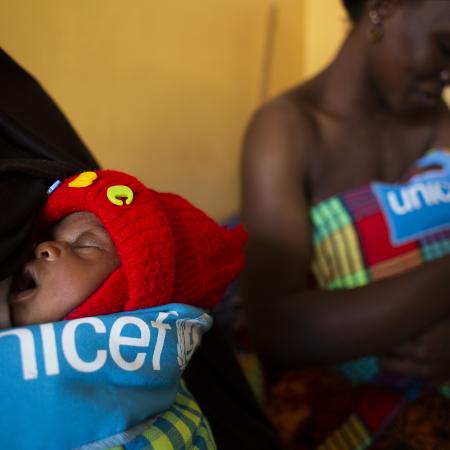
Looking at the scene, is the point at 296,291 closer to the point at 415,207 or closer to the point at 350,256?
the point at 350,256

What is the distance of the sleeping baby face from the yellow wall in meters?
0.62

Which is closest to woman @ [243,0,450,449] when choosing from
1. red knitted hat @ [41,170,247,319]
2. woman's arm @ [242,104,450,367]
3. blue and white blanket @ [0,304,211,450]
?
woman's arm @ [242,104,450,367]

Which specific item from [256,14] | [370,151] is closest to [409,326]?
[370,151]

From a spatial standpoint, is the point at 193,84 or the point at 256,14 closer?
the point at 193,84

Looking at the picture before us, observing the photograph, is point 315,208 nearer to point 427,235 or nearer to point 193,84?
point 427,235

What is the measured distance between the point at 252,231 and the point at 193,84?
0.66 m

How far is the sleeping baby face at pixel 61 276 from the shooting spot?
1.69 feet

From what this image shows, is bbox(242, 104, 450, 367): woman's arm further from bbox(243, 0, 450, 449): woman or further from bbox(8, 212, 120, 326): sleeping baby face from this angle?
bbox(8, 212, 120, 326): sleeping baby face

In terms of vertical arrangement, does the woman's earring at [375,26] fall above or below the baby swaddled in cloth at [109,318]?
above

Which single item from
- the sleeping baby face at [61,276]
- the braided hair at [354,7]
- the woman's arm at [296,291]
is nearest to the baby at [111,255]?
the sleeping baby face at [61,276]

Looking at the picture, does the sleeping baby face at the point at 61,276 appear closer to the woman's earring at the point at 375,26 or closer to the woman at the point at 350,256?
the woman at the point at 350,256

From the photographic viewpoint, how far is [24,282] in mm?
542

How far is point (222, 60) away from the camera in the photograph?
1589 millimetres

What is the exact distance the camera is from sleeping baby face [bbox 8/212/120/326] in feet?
1.69
